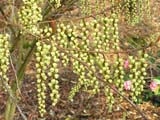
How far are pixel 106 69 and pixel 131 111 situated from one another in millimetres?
3626

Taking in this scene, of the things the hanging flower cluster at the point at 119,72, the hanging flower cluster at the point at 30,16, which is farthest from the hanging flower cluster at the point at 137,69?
the hanging flower cluster at the point at 30,16

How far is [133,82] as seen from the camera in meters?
1.47

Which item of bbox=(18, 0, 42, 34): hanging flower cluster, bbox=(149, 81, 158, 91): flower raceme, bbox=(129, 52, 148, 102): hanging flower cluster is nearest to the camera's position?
bbox=(129, 52, 148, 102): hanging flower cluster

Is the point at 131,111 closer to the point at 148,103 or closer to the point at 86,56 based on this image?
the point at 148,103

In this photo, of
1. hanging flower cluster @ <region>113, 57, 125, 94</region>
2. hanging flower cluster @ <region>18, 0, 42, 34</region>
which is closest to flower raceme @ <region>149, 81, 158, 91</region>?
hanging flower cluster @ <region>18, 0, 42, 34</region>

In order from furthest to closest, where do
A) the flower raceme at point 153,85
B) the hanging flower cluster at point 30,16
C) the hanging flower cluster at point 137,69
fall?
the flower raceme at point 153,85 < the hanging flower cluster at point 30,16 < the hanging flower cluster at point 137,69

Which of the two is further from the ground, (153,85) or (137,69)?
(137,69)

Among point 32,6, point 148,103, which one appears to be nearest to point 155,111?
point 148,103

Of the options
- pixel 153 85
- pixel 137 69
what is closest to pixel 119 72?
pixel 137 69

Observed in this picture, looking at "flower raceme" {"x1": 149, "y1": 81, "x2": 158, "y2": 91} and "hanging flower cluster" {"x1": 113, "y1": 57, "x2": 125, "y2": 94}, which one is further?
"flower raceme" {"x1": 149, "y1": 81, "x2": 158, "y2": 91}

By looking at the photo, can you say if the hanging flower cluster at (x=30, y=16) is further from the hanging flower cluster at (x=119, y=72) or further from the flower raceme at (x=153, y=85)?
the flower raceme at (x=153, y=85)

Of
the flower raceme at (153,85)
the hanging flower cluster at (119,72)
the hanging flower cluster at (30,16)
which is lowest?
the flower raceme at (153,85)

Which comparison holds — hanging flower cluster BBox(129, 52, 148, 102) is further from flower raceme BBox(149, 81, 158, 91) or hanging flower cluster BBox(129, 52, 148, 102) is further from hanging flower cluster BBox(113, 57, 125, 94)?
flower raceme BBox(149, 81, 158, 91)

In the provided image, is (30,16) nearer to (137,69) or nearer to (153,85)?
(137,69)
